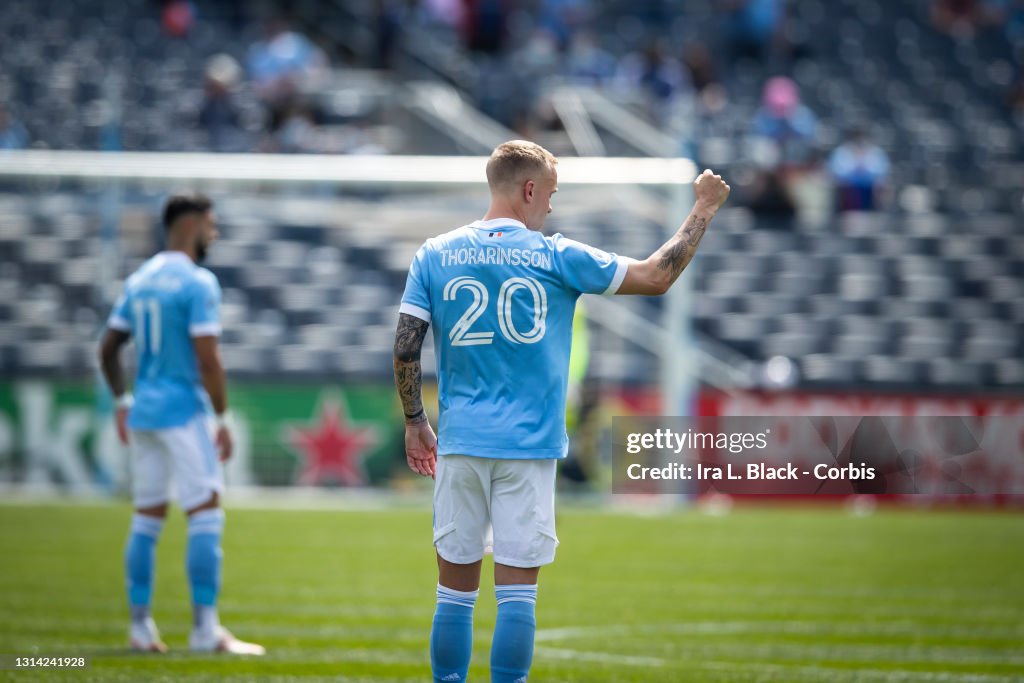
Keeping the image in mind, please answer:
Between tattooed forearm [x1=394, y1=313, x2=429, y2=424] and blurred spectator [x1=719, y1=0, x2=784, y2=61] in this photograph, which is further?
blurred spectator [x1=719, y1=0, x2=784, y2=61]

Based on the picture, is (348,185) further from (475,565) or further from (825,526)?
(475,565)

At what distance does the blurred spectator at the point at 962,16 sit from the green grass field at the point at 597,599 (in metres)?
14.3

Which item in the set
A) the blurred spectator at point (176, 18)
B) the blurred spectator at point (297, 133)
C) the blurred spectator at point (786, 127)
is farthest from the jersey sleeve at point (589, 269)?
the blurred spectator at point (176, 18)

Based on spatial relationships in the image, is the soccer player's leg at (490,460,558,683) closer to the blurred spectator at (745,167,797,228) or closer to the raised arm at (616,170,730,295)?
the raised arm at (616,170,730,295)

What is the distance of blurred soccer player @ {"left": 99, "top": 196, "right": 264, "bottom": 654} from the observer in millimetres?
8195

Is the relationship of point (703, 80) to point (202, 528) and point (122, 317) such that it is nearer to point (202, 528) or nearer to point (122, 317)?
point (122, 317)

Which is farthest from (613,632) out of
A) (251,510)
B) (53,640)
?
(251,510)

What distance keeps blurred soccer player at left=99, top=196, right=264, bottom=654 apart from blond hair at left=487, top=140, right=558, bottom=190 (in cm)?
293

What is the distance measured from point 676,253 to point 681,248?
0.04 m

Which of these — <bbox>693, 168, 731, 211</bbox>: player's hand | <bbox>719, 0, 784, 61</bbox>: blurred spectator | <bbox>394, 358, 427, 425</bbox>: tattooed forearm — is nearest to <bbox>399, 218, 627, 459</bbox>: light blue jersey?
<bbox>394, 358, 427, 425</bbox>: tattooed forearm

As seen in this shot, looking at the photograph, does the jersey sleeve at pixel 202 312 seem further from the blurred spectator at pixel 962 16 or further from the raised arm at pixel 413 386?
the blurred spectator at pixel 962 16

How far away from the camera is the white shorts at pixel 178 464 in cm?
830

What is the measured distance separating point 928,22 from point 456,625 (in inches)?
998

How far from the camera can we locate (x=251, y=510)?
57.1ft
